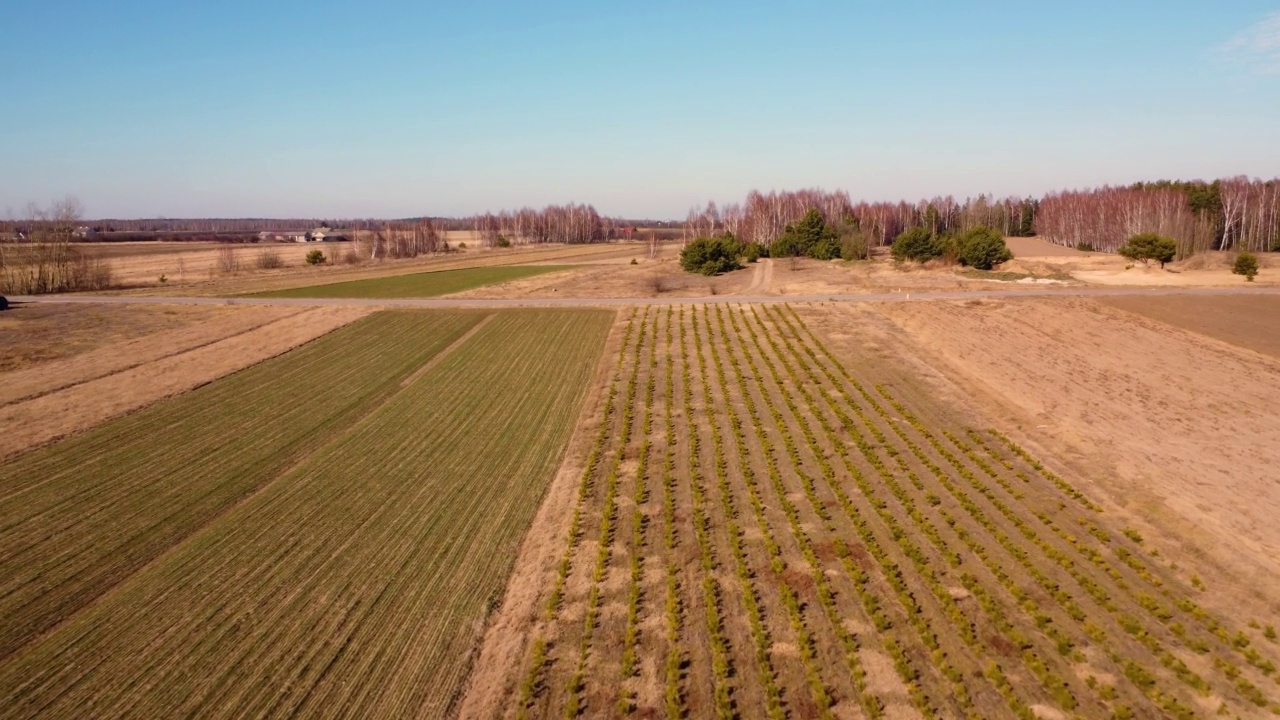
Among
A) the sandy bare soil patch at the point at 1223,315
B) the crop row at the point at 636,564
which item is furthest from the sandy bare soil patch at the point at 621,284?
the crop row at the point at 636,564

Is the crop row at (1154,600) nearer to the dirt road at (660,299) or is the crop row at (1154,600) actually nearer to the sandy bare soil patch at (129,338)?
the dirt road at (660,299)

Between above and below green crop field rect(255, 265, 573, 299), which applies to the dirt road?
below

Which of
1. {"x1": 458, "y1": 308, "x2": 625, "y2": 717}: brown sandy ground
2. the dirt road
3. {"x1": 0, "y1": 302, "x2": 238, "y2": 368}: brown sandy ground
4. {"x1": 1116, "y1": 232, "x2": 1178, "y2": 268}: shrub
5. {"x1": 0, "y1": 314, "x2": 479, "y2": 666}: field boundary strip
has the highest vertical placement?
{"x1": 1116, "y1": 232, "x2": 1178, "y2": 268}: shrub

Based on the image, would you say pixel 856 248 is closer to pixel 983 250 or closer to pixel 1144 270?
pixel 983 250

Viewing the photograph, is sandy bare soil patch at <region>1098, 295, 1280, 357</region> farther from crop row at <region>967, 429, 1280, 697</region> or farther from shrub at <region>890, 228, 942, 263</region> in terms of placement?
shrub at <region>890, 228, 942, 263</region>

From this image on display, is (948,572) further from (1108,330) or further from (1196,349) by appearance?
(1108,330)

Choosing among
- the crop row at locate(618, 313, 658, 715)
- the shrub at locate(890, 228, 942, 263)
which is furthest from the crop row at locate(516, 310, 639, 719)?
the shrub at locate(890, 228, 942, 263)

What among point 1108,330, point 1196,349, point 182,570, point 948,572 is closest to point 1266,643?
point 948,572
